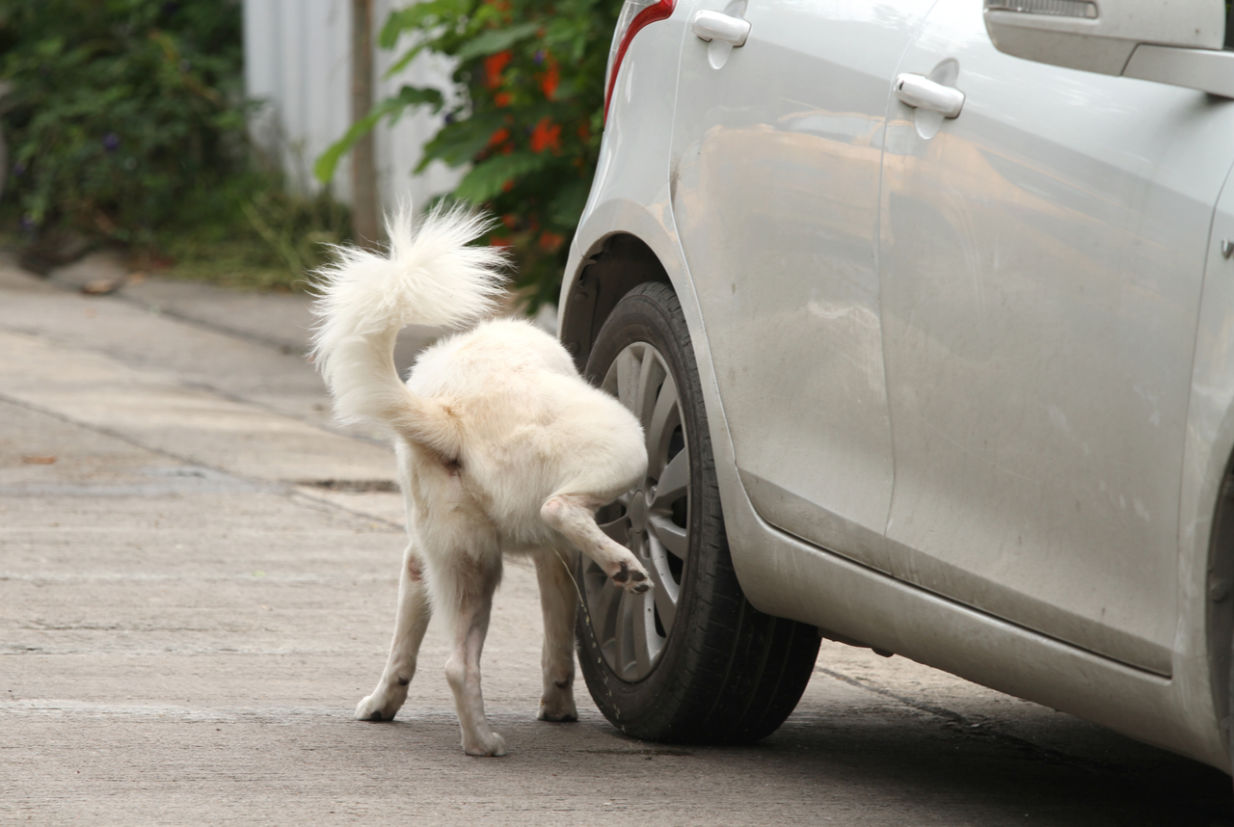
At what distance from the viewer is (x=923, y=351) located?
2904 millimetres

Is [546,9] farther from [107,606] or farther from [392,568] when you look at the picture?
[107,606]

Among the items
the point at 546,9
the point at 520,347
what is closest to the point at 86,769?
the point at 520,347

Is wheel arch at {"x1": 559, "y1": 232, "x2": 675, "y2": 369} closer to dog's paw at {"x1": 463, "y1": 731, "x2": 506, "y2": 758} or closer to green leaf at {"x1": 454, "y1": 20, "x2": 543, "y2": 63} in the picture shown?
dog's paw at {"x1": 463, "y1": 731, "x2": 506, "y2": 758}

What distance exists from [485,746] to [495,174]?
465 cm

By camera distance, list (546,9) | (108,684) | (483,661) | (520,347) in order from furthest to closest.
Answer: (546,9) → (483,661) → (108,684) → (520,347)

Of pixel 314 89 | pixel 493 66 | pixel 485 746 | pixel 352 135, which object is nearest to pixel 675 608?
pixel 485 746

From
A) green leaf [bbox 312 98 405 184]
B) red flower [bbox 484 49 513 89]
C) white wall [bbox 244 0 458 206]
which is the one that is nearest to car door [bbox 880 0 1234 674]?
green leaf [bbox 312 98 405 184]

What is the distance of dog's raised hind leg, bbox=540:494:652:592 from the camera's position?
3.22m

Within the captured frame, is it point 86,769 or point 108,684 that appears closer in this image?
point 86,769

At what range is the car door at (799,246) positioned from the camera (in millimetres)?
3076

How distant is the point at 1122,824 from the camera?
3.29m

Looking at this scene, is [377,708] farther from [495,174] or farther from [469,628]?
[495,174]

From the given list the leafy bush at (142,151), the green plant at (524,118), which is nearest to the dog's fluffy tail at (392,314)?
the green plant at (524,118)

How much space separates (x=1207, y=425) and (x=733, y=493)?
3.88 ft
